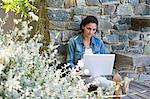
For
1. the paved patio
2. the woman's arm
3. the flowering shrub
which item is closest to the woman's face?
the woman's arm

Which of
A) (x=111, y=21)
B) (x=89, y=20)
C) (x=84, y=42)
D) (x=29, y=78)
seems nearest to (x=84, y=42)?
(x=84, y=42)

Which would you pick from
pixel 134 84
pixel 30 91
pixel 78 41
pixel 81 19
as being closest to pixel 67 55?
pixel 78 41

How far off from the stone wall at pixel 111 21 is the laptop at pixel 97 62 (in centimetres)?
68

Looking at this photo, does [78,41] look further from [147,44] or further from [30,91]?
[30,91]

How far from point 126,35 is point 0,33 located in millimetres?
2710

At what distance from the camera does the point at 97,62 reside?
270cm

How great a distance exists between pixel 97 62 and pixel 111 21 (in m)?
0.98

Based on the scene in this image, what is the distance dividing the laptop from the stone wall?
683 mm

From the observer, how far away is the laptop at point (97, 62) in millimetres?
2672

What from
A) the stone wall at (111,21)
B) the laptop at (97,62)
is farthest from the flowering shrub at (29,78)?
the stone wall at (111,21)

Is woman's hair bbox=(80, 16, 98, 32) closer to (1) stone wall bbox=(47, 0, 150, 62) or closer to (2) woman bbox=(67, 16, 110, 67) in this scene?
(2) woman bbox=(67, 16, 110, 67)

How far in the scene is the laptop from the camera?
2.67 m

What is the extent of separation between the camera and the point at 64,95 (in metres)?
0.97

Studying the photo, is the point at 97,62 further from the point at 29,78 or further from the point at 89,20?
the point at 29,78
